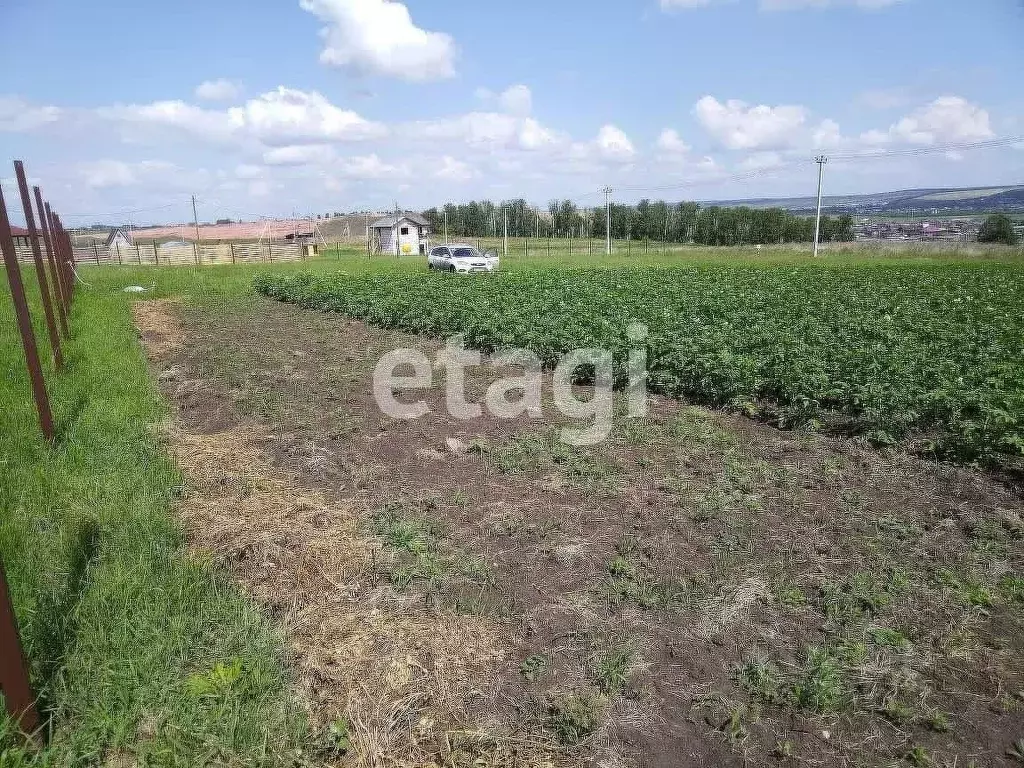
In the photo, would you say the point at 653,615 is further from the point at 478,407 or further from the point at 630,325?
the point at 630,325

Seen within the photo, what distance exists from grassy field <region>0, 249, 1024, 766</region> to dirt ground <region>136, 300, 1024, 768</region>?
19mm

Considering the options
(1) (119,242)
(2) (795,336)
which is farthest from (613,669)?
(1) (119,242)

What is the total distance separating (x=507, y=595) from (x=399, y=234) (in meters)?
56.7

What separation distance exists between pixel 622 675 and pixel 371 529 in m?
2.40

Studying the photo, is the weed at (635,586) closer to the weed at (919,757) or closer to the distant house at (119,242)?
the weed at (919,757)

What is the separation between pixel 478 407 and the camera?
27.2ft

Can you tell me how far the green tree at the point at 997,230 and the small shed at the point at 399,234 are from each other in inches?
1794

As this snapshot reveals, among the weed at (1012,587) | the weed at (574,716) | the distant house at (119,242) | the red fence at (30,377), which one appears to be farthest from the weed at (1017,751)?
the distant house at (119,242)

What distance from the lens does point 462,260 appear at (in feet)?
102

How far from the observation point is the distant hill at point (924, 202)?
81.5 metres

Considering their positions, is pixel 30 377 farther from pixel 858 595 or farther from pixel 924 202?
pixel 924 202

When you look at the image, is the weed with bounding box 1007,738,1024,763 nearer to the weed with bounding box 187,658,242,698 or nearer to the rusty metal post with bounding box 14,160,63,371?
the weed with bounding box 187,658,242,698

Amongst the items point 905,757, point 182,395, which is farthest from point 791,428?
point 182,395

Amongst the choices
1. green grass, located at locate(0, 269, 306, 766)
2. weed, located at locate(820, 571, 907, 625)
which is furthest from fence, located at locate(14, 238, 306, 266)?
weed, located at locate(820, 571, 907, 625)
